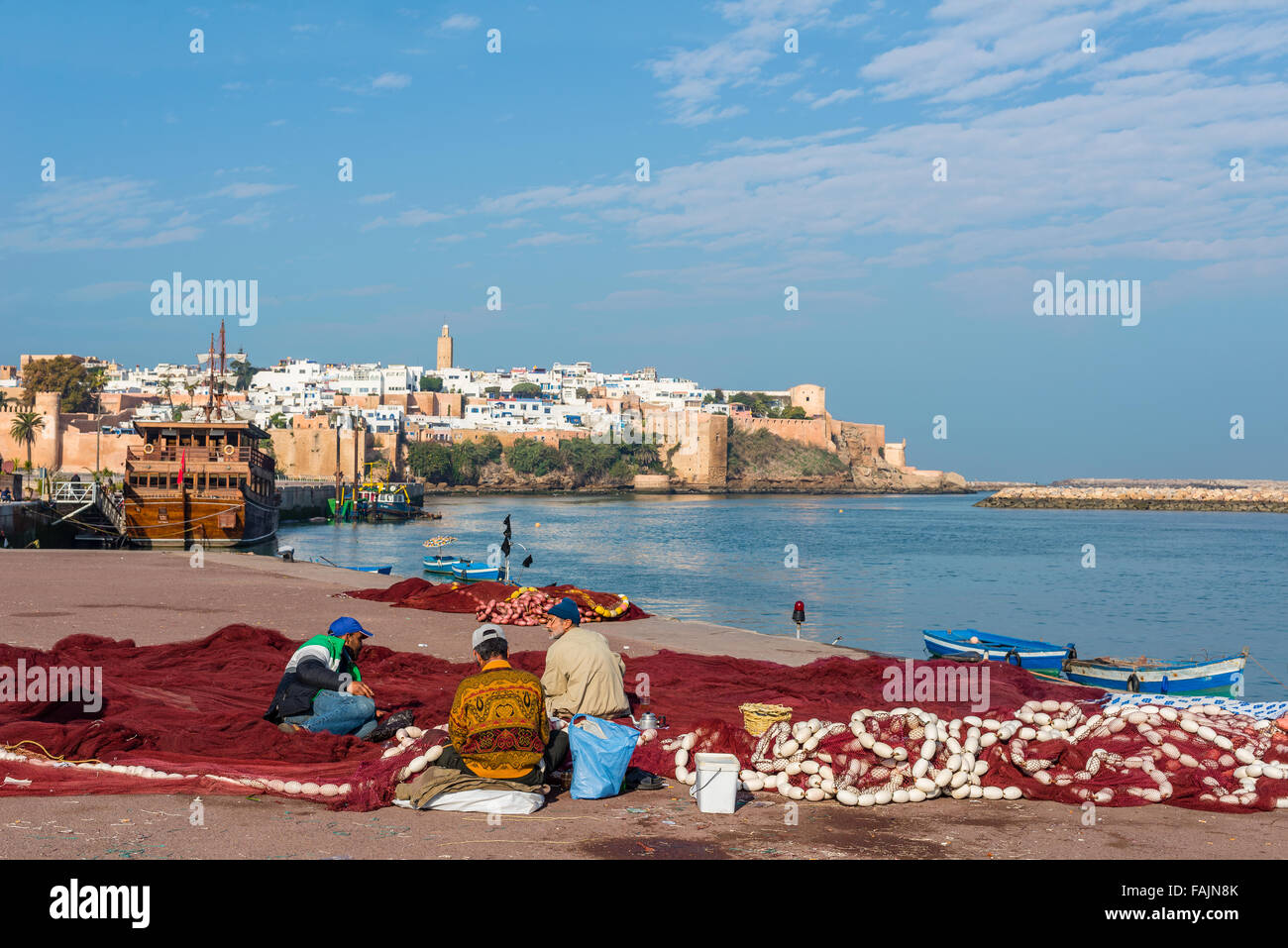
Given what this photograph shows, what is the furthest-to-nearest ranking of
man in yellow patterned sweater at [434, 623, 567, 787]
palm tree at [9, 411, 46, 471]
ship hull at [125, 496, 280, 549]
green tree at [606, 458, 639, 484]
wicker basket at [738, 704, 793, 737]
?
1. green tree at [606, 458, 639, 484]
2. palm tree at [9, 411, 46, 471]
3. ship hull at [125, 496, 280, 549]
4. wicker basket at [738, 704, 793, 737]
5. man in yellow patterned sweater at [434, 623, 567, 787]

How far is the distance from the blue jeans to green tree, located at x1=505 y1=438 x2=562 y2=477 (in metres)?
123

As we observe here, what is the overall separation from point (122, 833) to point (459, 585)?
11.5 metres

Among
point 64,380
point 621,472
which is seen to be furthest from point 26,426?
point 621,472

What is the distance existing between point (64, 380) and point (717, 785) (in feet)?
365

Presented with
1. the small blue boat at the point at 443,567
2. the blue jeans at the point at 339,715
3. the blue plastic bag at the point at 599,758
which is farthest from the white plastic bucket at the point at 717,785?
the small blue boat at the point at 443,567

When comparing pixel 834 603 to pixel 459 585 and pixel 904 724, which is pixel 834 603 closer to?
pixel 459 585

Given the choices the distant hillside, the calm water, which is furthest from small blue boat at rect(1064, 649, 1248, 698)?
the distant hillside

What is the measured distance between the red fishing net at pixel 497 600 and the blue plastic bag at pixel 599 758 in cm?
799

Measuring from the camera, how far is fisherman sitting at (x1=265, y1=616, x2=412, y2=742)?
679cm

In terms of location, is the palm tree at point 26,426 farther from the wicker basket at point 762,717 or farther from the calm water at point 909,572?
the wicker basket at point 762,717

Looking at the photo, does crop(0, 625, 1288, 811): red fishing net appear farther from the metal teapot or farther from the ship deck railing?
the ship deck railing
